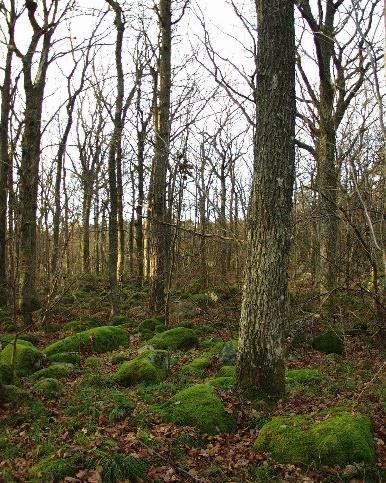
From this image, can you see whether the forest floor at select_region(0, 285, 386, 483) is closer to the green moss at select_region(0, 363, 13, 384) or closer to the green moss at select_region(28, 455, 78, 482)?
the green moss at select_region(28, 455, 78, 482)

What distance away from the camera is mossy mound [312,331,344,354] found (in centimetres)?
923

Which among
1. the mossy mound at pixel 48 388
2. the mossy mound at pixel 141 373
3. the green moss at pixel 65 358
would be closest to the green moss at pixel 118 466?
the mossy mound at pixel 48 388

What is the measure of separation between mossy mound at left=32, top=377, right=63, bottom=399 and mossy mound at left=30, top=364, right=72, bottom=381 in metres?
0.66

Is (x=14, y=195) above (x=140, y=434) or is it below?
above

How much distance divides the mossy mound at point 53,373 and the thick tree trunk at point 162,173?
→ 5341 mm

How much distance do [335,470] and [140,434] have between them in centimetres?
212

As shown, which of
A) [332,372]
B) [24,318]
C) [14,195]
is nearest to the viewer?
[14,195]

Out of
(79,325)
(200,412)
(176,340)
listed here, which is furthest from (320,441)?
(79,325)

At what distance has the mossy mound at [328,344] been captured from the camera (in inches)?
363

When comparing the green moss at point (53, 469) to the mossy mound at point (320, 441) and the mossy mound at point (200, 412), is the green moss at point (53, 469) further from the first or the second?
the mossy mound at point (320, 441)

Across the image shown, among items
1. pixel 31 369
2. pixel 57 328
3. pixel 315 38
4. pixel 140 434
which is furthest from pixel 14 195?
pixel 315 38

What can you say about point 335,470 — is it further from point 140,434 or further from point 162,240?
point 162,240

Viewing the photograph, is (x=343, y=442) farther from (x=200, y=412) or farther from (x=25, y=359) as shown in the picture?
(x=25, y=359)

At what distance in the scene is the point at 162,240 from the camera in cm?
1277
